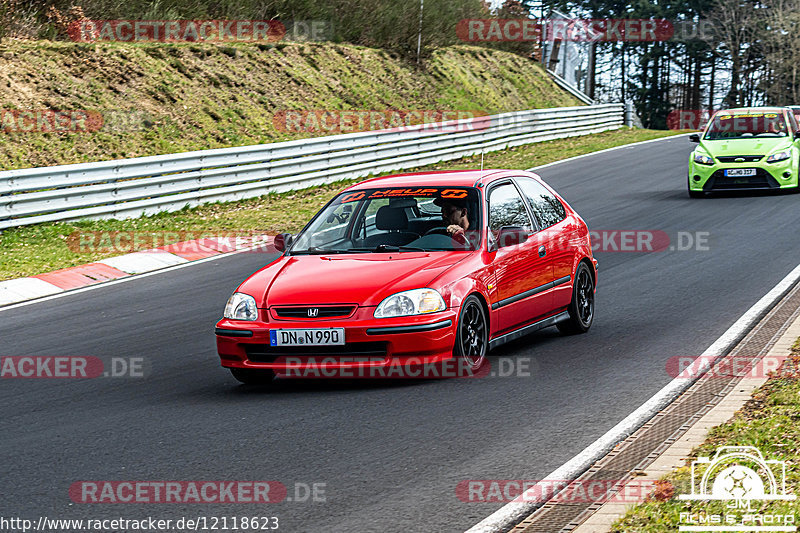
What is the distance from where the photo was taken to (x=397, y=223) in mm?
8656

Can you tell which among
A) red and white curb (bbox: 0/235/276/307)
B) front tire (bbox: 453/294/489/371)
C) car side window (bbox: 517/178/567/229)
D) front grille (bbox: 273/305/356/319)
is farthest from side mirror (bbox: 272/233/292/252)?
red and white curb (bbox: 0/235/276/307)

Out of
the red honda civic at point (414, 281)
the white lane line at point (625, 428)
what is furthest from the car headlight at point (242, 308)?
the white lane line at point (625, 428)

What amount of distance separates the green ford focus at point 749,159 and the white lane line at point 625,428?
9.34 metres

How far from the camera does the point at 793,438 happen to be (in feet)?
18.9

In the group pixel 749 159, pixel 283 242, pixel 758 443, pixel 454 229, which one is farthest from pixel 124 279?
pixel 749 159

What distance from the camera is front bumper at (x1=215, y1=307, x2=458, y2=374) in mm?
7340

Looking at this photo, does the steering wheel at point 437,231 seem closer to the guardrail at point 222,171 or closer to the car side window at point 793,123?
the guardrail at point 222,171

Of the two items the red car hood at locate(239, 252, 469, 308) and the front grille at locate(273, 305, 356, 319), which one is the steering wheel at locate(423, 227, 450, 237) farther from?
the front grille at locate(273, 305, 356, 319)

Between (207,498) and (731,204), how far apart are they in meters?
15.7

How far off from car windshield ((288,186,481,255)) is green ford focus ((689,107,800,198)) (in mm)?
12336

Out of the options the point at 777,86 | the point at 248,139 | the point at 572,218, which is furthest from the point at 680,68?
the point at 572,218

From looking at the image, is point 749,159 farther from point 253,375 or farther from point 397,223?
point 253,375

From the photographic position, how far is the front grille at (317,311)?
7.39 metres

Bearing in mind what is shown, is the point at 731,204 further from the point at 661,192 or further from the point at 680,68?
the point at 680,68
